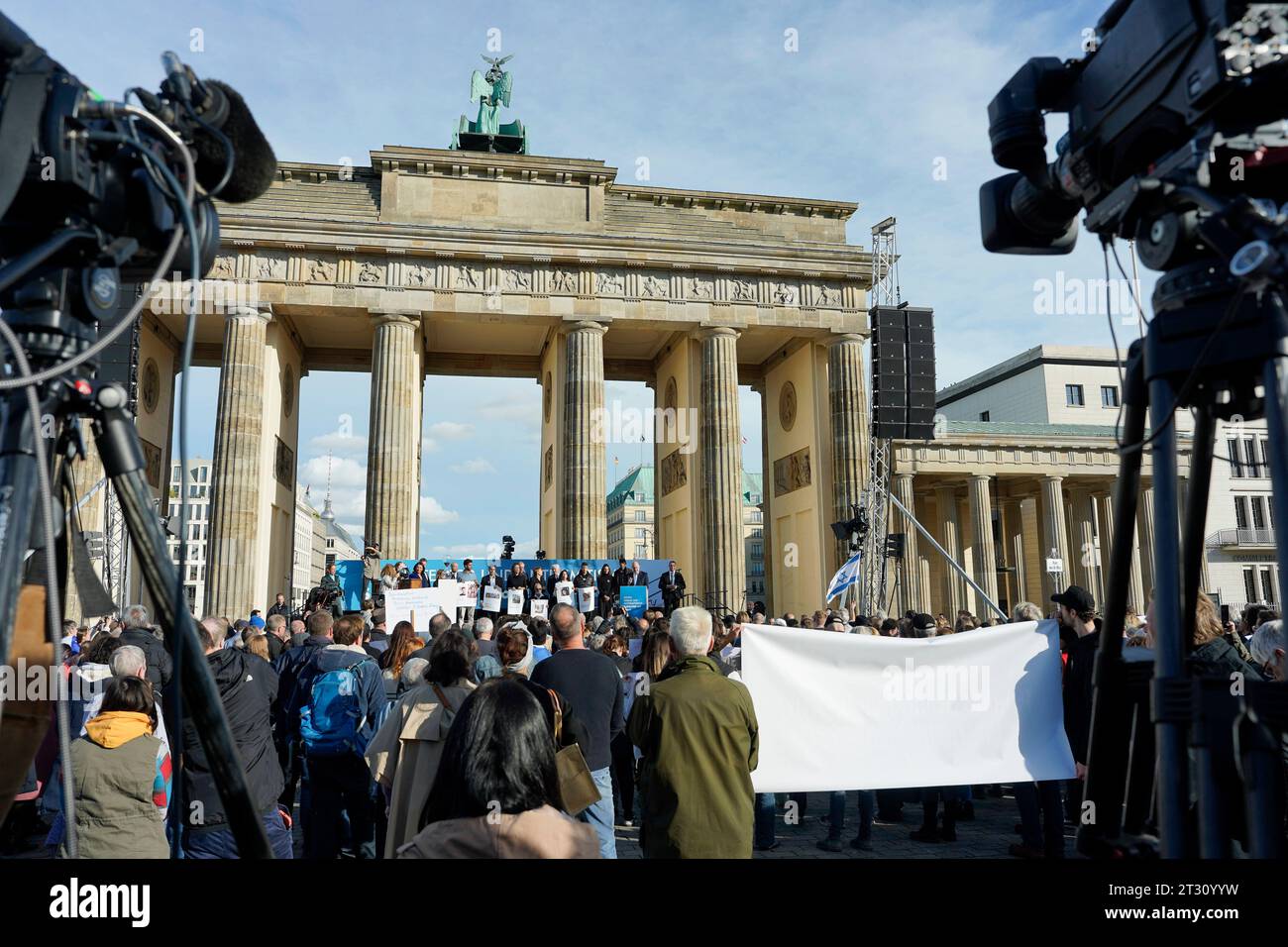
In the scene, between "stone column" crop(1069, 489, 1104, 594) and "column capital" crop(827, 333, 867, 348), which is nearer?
"column capital" crop(827, 333, 867, 348)

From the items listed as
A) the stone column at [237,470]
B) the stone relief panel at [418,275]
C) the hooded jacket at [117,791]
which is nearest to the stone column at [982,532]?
the stone relief panel at [418,275]

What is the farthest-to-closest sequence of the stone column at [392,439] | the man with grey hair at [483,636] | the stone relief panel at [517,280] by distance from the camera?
the stone relief panel at [517,280] < the stone column at [392,439] < the man with grey hair at [483,636]

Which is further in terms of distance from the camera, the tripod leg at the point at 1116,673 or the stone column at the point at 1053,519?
the stone column at the point at 1053,519

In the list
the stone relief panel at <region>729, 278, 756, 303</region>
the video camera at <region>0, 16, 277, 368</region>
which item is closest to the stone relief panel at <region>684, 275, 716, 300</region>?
the stone relief panel at <region>729, 278, 756, 303</region>

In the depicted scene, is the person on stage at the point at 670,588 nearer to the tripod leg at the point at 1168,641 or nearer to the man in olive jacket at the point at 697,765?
the man in olive jacket at the point at 697,765

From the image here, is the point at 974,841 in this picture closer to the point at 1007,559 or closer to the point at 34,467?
the point at 34,467

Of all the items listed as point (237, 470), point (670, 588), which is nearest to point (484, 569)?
point (670, 588)

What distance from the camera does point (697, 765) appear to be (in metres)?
4.44

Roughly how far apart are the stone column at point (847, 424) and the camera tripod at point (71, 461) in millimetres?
30685

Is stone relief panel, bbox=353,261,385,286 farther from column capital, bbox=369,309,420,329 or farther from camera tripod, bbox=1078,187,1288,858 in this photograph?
camera tripod, bbox=1078,187,1288,858

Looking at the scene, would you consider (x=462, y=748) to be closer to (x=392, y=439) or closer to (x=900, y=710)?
(x=900, y=710)

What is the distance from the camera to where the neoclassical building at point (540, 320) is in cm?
2966

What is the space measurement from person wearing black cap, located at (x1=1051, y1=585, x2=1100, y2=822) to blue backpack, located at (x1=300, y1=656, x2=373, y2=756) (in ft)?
17.5

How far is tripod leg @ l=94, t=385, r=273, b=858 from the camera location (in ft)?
5.41
